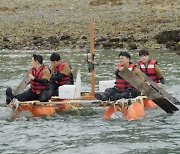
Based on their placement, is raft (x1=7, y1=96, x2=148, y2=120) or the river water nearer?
the river water

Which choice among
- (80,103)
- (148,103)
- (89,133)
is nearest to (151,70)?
(148,103)

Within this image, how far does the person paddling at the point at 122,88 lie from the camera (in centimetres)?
1400

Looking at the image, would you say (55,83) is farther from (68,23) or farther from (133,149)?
(68,23)

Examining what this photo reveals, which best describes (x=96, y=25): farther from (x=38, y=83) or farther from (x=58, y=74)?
(x=38, y=83)

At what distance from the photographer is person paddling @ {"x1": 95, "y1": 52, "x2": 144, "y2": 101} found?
14000 millimetres

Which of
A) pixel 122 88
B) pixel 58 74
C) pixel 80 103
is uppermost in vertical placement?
pixel 58 74

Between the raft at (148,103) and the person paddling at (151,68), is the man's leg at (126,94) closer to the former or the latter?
the raft at (148,103)

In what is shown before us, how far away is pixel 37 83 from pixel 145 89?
297 centimetres

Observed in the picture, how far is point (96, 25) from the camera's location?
40.0 meters

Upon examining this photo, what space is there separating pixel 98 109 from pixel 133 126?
101 inches

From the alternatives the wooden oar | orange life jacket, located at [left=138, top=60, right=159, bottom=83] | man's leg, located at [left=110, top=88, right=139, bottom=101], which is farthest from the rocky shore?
the wooden oar

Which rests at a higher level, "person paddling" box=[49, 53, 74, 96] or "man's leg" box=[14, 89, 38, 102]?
"person paddling" box=[49, 53, 74, 96]

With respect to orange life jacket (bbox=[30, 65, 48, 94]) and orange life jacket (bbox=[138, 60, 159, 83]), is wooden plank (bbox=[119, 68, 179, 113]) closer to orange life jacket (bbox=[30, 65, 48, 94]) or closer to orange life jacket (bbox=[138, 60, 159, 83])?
orange life jacket (bbox=[138, 60, 159, 83])

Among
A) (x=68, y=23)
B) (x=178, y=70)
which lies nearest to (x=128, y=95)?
(x=178, y=70)
